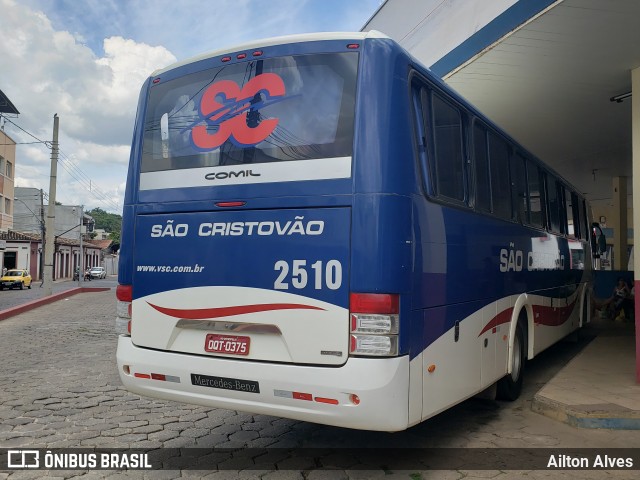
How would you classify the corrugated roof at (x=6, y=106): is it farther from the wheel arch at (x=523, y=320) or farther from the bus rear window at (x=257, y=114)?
the wheel arch at (x=523, y=320)

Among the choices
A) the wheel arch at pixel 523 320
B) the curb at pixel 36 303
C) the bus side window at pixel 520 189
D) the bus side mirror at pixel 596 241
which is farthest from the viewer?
the curb at pixel 36 303

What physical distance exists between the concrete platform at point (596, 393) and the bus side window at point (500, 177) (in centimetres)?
212

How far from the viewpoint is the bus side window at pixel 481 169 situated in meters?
5.54

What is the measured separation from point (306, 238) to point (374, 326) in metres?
0.79

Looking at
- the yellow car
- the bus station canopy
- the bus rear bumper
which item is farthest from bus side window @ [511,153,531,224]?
the yellow car

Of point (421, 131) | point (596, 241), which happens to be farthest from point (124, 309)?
point (596, 241)

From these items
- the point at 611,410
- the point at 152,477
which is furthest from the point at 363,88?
the point at 611,410

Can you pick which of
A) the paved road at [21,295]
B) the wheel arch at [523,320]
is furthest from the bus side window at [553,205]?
the paved road at [21,295]

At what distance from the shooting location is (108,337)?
12.5m

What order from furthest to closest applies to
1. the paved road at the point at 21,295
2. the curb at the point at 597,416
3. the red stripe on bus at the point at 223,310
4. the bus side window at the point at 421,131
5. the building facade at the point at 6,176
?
the building facade at the point at 6,176 < the paved road at the point at 21,295 < the curb at the point at 597,416 < the bus side window at the point at 421,131 < the red stripe on bus at the point at 223,310

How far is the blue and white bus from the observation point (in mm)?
3939

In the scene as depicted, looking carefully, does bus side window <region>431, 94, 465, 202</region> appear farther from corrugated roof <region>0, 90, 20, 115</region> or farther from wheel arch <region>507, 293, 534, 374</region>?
corrugated roof <region>0, 90, 20, 115</region>

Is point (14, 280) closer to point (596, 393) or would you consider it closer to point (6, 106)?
point (6, 106)

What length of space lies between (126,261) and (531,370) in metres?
6.65
